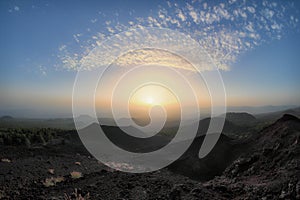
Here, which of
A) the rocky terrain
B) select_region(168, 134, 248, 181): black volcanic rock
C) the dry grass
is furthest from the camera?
select_region(168, 134, 248, 181): black volcanic rock

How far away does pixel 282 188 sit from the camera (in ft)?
30.2

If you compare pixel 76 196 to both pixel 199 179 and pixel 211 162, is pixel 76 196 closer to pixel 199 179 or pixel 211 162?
pixel 199 179

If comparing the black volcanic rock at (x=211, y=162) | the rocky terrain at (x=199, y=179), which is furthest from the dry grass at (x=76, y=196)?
the black volcanic rock at (x=211, y=162)

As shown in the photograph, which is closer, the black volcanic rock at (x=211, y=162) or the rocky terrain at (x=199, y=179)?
the rocky terrain at (x=199, y=179)

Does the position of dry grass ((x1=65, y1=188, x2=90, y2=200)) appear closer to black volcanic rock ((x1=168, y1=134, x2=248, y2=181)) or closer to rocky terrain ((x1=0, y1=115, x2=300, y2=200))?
rocky terrain ((x1=0, y1=115, x2=300, y2=200))

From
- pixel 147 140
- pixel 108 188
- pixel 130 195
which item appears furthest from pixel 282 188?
pixel 147 140

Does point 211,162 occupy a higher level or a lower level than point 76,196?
lower

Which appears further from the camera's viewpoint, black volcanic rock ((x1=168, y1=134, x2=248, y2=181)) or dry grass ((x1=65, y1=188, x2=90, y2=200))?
black volcanic rock ((x1=168, y1=134, x2=248, y2=181))

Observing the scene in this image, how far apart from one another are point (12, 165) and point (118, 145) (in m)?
27.9

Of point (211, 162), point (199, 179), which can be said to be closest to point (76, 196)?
point (199, 179)

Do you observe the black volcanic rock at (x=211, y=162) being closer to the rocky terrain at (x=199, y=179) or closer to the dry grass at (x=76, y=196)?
the rocky terrain at (x=199, y=179)

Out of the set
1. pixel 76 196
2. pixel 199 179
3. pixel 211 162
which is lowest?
pixel 199 179

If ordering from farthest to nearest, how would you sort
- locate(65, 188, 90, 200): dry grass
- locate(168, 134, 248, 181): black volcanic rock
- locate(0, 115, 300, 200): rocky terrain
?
1. locate(168, 134, 248, 181): black volcanic rock
2. locate(65, 188, 90, 200): dry grass
3. locate(0, 115, 300, 200): rocky terrain

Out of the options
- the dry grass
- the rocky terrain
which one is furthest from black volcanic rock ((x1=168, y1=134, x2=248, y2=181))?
the dry grass
